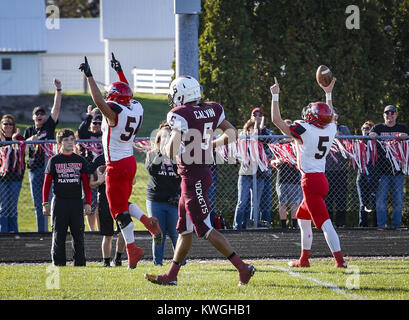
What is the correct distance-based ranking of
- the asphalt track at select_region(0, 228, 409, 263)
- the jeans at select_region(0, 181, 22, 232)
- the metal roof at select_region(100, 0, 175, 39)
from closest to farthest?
the asphalt track at select_region(0, 228, 409, 263) < the jeans at select_region(0, 181, 22, 232) < the metal roof at select_region(100, 0, 175, 39)

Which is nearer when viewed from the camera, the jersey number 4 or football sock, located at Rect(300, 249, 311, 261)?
the jersey number 4

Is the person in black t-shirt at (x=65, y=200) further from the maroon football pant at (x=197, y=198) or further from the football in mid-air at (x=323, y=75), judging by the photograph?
the football in mid-air at (x=323, y=75)

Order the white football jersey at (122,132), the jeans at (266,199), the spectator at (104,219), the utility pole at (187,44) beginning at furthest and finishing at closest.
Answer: the jeans at (266,199)
the utility pole at (187,44)
the spectator at (104,219)
the white football jersey at (122,132)

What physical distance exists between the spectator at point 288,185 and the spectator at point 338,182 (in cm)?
63

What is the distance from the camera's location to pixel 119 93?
822 cm

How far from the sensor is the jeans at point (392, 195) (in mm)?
12852

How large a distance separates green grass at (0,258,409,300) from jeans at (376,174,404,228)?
364 cm

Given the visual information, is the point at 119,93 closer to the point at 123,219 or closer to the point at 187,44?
the point at 123,219

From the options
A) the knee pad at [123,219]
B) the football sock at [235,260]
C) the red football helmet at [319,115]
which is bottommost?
the football sock at [235,260]

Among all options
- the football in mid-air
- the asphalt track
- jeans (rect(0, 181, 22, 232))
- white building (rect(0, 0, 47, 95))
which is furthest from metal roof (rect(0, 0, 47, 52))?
the football in mid-air

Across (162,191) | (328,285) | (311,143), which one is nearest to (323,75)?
(311,143)

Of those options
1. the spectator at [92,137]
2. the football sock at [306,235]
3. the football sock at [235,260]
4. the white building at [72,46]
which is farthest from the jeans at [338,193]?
the white building at [72,46]

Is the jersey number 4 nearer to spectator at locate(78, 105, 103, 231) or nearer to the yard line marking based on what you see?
the yard line marking

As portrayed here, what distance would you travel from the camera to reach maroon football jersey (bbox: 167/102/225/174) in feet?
23.5
